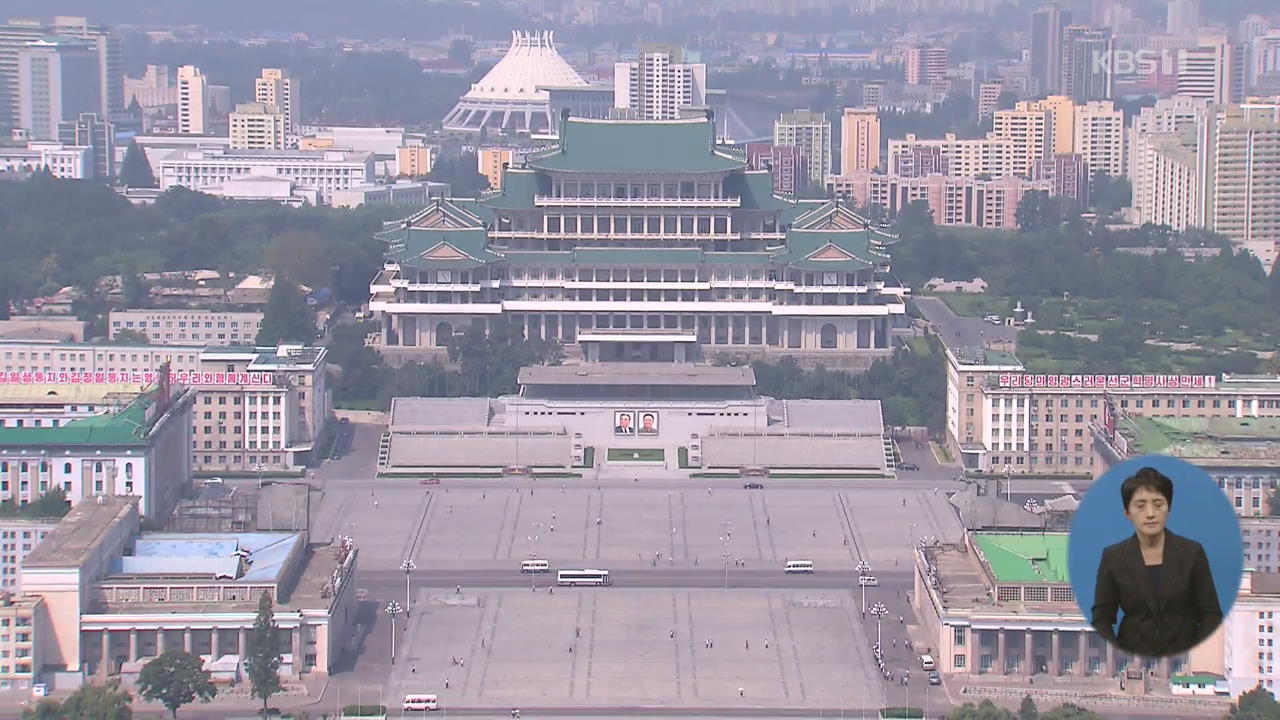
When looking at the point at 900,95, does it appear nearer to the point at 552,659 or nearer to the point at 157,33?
the point at 157,33

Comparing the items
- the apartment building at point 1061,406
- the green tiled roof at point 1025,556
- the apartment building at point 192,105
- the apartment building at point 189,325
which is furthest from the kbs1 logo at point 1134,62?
the green tiled roof at point 1025,556

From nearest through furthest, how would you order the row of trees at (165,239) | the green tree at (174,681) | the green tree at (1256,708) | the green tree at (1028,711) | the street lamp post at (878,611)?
the green tree at (1256,708) < the green tree at (1028,711) < the green tree at (174,681) < the street lamp post at (878,611) < the row of trees at (165,239)

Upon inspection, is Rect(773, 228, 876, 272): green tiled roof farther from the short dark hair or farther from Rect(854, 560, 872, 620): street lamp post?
the short dark hair

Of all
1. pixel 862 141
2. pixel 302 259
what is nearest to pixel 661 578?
pixel 302 259

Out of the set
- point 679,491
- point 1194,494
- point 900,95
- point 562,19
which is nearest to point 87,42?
point 900,95

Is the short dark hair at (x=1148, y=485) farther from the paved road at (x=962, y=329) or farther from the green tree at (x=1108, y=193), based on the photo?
the green tree at (x=1108, y=193)

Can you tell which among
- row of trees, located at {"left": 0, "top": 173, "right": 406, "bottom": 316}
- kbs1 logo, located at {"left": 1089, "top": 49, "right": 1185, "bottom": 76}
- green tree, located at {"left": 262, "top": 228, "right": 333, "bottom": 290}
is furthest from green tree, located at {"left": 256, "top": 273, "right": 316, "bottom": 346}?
kbs1 logo, located at {"left": 1089, "top": 49, "right": 1185, "bottom": 76}

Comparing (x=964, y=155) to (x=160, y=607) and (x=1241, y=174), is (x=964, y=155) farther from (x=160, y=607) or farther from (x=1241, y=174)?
(x=160, y=607)
